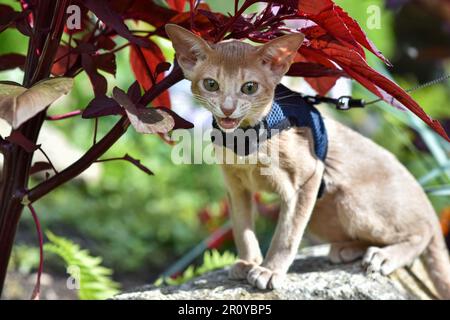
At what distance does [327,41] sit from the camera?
1590 mm

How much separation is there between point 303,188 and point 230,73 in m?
0.48

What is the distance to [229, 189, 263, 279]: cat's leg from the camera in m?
2.07

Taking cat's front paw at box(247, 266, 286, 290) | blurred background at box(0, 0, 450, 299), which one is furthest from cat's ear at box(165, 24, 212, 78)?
blurred background at box(0, 0, 450, 299)

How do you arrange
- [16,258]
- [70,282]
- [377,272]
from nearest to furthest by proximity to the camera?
[70,282] < [377,272] < [16,258]

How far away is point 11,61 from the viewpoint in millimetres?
1902

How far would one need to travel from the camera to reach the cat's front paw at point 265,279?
75.7 inches

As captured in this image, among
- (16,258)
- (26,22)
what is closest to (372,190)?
(26,22)

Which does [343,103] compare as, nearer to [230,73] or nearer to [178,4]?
[230,73]

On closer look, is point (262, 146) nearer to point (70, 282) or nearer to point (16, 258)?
point (70, 282)


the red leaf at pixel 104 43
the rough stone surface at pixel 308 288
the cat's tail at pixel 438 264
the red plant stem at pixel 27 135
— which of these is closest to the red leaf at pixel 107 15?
the red plant stem at pixel 27 135

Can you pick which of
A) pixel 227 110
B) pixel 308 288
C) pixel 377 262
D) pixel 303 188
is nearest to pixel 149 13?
pixel 227 110

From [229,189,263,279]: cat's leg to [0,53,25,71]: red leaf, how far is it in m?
0.74

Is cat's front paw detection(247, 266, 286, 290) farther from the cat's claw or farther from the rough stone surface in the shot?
the cat's claw

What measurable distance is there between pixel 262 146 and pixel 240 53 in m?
0.31
